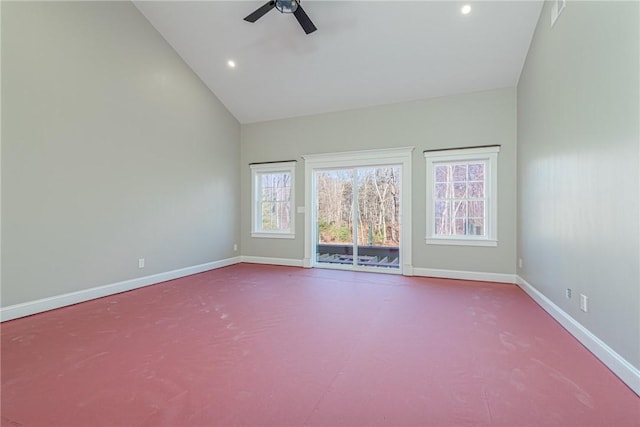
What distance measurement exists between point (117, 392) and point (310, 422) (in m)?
1.21

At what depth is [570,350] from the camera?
2393mm

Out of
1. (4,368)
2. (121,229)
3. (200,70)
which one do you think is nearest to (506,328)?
(4,368)

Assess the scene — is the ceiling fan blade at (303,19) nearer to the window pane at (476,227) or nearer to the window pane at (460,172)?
the window pane at (460,172)

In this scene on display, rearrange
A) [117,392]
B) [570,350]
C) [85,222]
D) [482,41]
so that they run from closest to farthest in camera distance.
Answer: [117,392] → [570,350] → [85,222] → [482,41]

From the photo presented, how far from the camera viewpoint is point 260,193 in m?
6.69

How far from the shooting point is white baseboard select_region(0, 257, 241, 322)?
122 inches

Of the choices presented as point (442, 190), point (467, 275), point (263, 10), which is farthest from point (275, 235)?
point (263, 10)

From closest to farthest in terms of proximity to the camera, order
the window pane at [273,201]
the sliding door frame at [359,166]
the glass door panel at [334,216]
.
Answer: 1. the sliding door frame at [359,166]
2. the glass door panel at [334,216]
3. the window pane at [273,201]

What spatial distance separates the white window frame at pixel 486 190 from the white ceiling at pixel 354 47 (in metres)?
1.02

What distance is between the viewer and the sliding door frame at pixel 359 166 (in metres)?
5.30

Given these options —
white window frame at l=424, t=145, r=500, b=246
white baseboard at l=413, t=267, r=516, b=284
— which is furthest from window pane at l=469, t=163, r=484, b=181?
white baseboard at l=413, t=267, r=516, b=284

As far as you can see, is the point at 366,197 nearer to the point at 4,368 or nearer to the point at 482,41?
the point at 482,41

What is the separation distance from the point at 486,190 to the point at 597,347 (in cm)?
307

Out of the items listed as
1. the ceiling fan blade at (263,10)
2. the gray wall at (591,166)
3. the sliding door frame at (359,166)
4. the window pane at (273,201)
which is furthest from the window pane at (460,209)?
the ceiling fan blade at (263,10)
